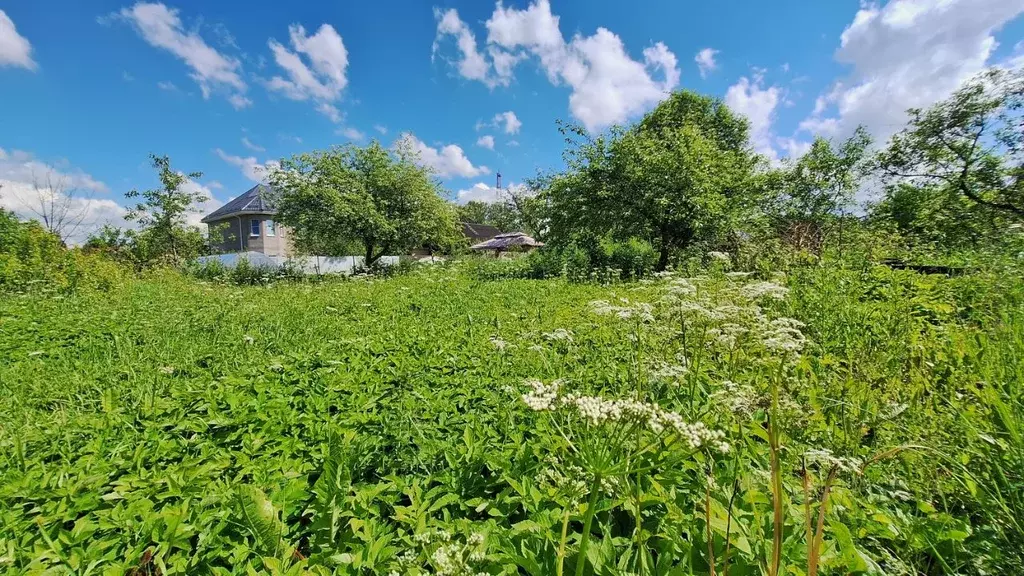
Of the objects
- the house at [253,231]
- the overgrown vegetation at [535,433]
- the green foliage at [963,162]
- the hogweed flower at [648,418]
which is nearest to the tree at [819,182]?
the green foliage at [963,162]

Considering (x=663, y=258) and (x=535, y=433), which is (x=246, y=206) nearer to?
(x=663, y=258)

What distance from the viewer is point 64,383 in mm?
3332

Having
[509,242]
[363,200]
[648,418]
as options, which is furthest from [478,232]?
[648,418]

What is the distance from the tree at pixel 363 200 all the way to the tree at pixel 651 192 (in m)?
7.06

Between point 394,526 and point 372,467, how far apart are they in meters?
0.49

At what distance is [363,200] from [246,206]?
21.5 metres

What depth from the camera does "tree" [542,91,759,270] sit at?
12.4 meters

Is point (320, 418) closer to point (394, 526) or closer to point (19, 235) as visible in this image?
point (394, 526)

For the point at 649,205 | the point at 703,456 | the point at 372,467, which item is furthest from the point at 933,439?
the point at 649,205

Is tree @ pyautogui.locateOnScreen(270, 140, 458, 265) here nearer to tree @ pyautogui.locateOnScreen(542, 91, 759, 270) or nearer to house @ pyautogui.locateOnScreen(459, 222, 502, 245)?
tree @ pyautogui.locateOnScreen(542, 91, 759, 270)

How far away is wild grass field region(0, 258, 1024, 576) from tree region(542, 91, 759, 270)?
28.1 feet

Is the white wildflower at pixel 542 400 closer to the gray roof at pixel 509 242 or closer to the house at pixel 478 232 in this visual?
the gray roof at pixel 509 242

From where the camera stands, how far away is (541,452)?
205 centimetres

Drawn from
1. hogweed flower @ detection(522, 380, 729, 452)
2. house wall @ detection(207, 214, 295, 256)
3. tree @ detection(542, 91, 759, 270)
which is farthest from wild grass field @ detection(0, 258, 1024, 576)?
house wall @ detection(207, 214, 295, 256)
